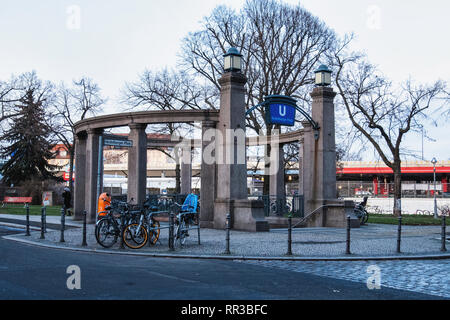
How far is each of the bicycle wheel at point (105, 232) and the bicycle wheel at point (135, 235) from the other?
39 centimetres

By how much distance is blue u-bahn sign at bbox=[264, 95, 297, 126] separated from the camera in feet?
64.7

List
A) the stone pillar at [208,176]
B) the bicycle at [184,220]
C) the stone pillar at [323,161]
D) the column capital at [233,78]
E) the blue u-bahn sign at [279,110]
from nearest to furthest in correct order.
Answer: the bicycle at [184,220]
the column capital at [233,78]
the stone pillar at [208,176]
the blue u-bahn sign at [279,110]
the stone pillar at [323,161]

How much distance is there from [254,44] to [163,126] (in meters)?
9.09

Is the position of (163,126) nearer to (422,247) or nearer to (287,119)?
(287,119)

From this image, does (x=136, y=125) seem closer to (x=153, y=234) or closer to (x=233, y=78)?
(x=233, y=78)

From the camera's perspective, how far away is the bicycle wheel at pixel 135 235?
41.6 ft

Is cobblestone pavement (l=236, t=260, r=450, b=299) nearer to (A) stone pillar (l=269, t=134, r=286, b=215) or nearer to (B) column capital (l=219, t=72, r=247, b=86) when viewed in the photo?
(B) column capital (l=219, t=72, r=247, b=86)

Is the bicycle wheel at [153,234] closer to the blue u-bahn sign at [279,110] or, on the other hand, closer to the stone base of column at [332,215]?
the blue u-bahn sign at [279,110]

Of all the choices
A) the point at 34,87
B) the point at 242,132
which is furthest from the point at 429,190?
the point at 34,87

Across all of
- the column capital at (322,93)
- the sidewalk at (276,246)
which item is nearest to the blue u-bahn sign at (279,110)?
the column capital at (322,93)

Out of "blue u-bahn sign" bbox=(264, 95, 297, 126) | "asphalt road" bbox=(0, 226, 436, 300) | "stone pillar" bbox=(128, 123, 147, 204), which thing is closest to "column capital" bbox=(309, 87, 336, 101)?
"blue u-bahn sign" bbox=(264, 95, 297, 126)

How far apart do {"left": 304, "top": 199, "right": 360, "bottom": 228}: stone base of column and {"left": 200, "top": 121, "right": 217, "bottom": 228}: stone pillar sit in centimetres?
401

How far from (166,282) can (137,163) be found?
13.6m
